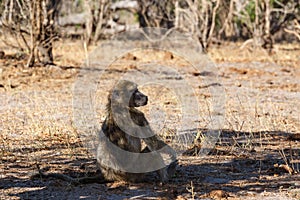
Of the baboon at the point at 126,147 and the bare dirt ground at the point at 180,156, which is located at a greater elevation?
the baboon at the point at 126,147

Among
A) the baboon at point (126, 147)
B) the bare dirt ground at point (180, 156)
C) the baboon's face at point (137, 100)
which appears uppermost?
the baboon's face at point (137, 100)

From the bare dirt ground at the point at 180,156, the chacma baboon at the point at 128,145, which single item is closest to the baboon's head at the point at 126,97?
the chacma baboon at the point at 128,145

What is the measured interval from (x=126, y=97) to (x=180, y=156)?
1304 mm

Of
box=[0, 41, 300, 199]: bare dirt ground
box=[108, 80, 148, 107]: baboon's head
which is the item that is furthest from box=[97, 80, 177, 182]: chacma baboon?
box=[0, 41, 300, 199]: bare dirt ground

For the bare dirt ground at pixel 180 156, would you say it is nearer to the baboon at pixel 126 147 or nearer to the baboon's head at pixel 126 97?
the baboon at pixel 126 147

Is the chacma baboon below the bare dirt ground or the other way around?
the other way around

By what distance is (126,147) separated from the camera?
16.3ft

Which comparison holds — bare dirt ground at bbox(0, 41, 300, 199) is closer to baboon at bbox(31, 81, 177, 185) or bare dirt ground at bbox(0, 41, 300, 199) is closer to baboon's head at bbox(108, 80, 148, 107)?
baboon at bbox(31, 81, 177, 185)

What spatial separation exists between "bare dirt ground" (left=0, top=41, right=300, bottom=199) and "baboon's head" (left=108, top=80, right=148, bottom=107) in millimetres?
660

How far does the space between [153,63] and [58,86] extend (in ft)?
14.4

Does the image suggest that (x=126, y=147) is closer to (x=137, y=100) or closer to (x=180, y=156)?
(x=137, y=100)

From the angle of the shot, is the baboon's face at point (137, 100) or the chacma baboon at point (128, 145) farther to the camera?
the baboon's face at point (137, 100)

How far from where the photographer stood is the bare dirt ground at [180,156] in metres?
4.88

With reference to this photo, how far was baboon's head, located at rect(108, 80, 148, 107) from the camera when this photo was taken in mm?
5086
